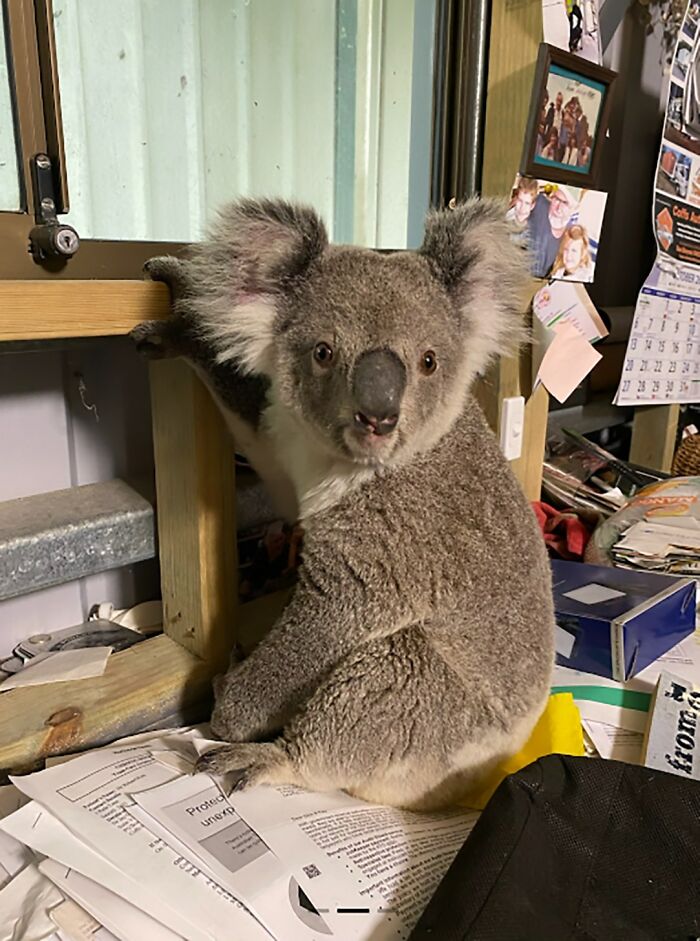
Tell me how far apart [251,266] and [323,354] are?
0.17m

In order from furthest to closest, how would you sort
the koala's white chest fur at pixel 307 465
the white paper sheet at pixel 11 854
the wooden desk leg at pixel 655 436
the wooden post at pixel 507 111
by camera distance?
the wooden desk leg at pixel 655 436 < the wooden post at pixel 507 111 < the koala's white chest fur at pixel 307 465 < the white paper sheet at pixel 11 854

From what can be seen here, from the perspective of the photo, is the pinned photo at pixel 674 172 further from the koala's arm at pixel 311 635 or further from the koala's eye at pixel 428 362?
the koala's arm at pixel 311 635

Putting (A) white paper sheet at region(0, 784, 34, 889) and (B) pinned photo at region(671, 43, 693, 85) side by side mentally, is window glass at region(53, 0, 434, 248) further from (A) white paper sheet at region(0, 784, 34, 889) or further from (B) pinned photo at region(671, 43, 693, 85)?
→ (B) pinned photo at region(671, 43, 693, 85)

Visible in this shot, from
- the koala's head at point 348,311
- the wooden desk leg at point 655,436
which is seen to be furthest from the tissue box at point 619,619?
the wooden desk leg at point 655,436

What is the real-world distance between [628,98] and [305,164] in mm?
1310

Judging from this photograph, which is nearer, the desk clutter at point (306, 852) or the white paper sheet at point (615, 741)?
the desk clutter at point (306, 852)

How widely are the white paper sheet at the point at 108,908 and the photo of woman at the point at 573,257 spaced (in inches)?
56.9

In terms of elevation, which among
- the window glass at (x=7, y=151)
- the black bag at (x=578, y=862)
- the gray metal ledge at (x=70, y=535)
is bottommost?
the black bag at (x=578, y=862)

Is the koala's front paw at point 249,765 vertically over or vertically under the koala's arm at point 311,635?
under

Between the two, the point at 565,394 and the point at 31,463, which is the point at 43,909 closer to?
the point at 31,463

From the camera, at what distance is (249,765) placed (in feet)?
3.34

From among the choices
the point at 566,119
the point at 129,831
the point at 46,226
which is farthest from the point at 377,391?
the point at 566,119

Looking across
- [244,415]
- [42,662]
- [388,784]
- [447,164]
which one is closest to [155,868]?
[388,784]

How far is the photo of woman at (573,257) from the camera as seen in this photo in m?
1.65
